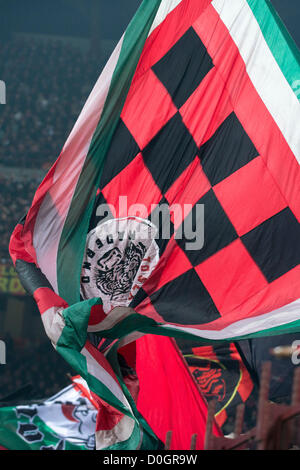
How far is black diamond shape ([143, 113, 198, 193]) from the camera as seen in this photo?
5.33 meters

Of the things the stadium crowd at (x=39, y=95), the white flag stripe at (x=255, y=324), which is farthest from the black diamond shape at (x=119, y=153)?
the stadium crowd at (x=39, y=95)

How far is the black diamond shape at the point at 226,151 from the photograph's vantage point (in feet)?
17.2

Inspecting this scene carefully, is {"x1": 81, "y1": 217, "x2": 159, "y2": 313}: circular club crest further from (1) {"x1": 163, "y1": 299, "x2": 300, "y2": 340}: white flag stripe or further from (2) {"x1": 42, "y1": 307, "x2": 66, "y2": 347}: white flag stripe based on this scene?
(1) {"x1": 163, "y1": 299, "x2": 300, "y2": 340}: white flag stripe

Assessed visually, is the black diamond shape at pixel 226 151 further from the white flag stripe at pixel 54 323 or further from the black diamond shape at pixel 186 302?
the white flag stripe at pixel 54 323

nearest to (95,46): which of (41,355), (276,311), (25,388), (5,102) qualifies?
(5,102)

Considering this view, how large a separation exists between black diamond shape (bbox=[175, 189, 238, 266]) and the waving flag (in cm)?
262

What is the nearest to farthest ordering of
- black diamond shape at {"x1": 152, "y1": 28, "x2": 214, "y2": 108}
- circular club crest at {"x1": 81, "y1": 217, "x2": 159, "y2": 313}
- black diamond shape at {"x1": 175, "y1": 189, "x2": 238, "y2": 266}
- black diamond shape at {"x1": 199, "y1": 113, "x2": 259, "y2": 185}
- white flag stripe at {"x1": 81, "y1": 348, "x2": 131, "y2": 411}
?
1. white flag stripe at {"x1": 81, "y1": 348, "x2": 131, "y2": 411}
2. circular club crest at {"x1": 81, "y1": 217, "x2": 159, "y2": 313}
3. black diamond shape at {"x1": 175, "y1": 189, "x2": 238, "y2": 266}
4. black diamond shape at {"x1": 199, "y1": 113, "x2": 259, "y2": 185}
5. black diamond shape at {"x1": 152, "y1": 28, "x2": 214, "y2": 108}

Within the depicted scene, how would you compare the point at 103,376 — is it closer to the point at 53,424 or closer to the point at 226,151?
the point at 226,151

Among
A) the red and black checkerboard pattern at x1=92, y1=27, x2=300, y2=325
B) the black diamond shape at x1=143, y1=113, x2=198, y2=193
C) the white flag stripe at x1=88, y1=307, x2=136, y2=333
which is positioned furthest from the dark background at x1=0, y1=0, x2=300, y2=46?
the white flag stripe at x1=88, y1=307, x2=136, y2=333

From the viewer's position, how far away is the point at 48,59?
19844mm

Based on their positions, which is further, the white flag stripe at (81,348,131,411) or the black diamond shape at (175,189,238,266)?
the black diamond shape at (175,189,238,266)

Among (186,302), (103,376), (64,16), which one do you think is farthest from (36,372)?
(64,16)

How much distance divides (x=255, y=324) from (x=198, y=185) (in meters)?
1.36
